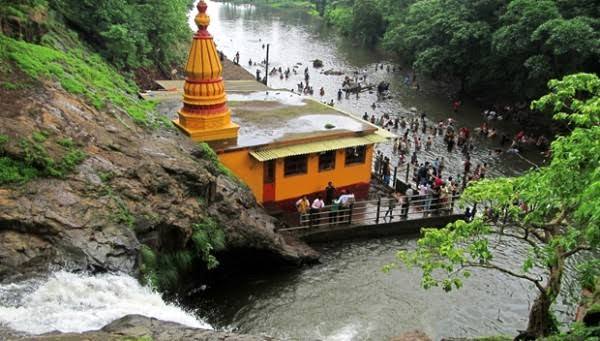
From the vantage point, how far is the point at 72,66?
2227cm

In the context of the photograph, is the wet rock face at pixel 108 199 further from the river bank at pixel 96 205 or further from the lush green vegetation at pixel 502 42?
the lush green vegetation at pixel 502 42

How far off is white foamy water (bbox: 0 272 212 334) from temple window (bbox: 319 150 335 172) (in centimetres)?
1267

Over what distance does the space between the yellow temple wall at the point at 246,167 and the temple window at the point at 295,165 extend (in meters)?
1.16

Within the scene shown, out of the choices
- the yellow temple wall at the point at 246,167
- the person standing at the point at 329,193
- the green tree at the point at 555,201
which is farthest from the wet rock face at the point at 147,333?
the person standing at the point at 329,193

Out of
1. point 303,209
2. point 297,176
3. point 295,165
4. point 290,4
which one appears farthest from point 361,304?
point 290,4

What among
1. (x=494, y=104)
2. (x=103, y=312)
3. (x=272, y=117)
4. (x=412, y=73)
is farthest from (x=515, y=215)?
(x=412, y=73)

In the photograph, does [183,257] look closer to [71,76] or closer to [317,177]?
[71,76]

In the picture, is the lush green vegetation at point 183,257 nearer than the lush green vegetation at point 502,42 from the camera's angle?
Yes

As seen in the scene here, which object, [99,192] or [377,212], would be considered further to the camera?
[377,212]

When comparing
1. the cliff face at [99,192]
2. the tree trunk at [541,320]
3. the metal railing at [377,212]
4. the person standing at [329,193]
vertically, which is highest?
the cliff face at [99,192]

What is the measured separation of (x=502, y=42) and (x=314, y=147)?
2419cm

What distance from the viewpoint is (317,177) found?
993 inches

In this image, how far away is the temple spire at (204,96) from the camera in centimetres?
2359

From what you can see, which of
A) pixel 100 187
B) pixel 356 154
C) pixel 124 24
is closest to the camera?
pixel 100 187
